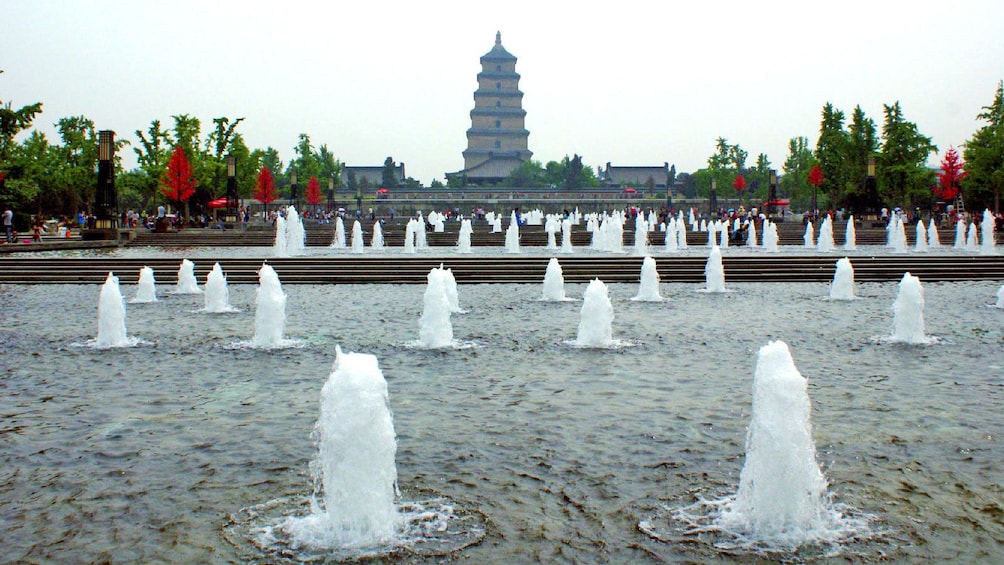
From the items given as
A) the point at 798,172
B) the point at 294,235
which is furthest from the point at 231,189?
the point at 798,172

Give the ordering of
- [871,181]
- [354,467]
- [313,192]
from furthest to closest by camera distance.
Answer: [313,192], [871,181], [354,467]

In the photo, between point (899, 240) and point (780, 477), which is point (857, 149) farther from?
point (780, 477)

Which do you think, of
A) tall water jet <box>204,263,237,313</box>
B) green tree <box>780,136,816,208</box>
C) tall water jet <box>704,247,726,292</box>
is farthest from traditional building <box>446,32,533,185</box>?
tall water jet <box>204,263,237,313</box>

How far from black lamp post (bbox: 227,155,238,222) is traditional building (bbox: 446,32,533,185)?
63.4m

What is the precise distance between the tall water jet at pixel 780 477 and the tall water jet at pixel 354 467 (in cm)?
187

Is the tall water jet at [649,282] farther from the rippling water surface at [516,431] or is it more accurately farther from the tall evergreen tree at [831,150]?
the tall evergreen tree at [831,150]

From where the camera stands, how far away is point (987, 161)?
1727 inches

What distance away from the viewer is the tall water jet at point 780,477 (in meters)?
5.12

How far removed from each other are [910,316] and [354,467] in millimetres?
9036

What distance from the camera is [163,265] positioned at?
21625 mm

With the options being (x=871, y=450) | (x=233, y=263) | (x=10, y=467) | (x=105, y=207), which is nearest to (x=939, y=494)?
(x=871, y=450)

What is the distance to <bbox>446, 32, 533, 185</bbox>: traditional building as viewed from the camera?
108875 mm

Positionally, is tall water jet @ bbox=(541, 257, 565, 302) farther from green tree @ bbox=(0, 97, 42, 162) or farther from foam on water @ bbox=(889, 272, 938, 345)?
green tree @ bbox=(0, 97, 42, 162)

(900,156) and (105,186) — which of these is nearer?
(105,186)
